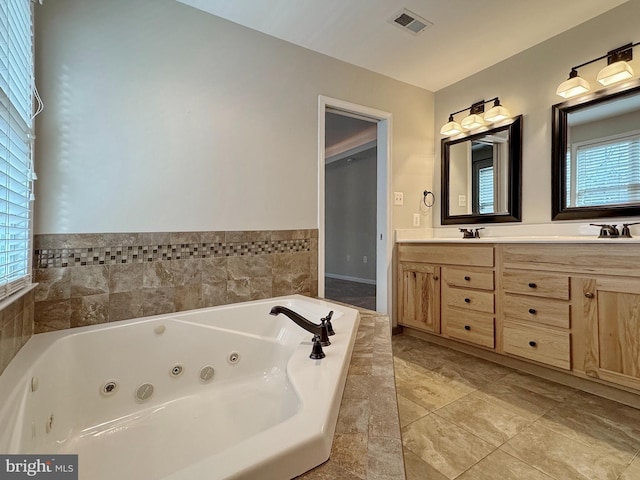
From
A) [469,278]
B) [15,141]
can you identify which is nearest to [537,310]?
[469,278]

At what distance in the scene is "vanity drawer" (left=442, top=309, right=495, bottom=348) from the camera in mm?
2148

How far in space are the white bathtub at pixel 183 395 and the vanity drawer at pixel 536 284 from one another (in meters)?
1.16

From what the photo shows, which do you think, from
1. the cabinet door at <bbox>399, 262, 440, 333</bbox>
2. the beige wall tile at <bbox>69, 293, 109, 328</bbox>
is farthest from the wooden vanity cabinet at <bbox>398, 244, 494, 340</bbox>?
the beige wall tile at <bbox>69, 293, 109, 328</bbox>

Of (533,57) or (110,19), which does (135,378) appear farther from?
(533,57)

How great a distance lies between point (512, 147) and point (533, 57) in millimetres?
671

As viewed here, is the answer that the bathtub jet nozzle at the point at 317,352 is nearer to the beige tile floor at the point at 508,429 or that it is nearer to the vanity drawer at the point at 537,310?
the beige tile floor at the point at 508,429

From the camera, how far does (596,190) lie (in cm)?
202

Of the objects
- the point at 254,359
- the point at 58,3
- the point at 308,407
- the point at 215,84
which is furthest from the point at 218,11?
the point at 308,407

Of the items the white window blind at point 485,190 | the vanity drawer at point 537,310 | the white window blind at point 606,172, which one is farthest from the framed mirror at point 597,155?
the vanity drawer at point 537,310

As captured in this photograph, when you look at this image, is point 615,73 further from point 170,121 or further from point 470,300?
point 170,121

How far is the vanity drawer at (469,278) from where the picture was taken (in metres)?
2.15

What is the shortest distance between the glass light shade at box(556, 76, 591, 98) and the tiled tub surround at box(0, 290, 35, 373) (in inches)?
122

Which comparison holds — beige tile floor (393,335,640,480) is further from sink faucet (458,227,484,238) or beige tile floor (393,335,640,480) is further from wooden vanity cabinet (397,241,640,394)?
sink faucet (458,227,484,238)

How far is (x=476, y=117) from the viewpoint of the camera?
2.64m
